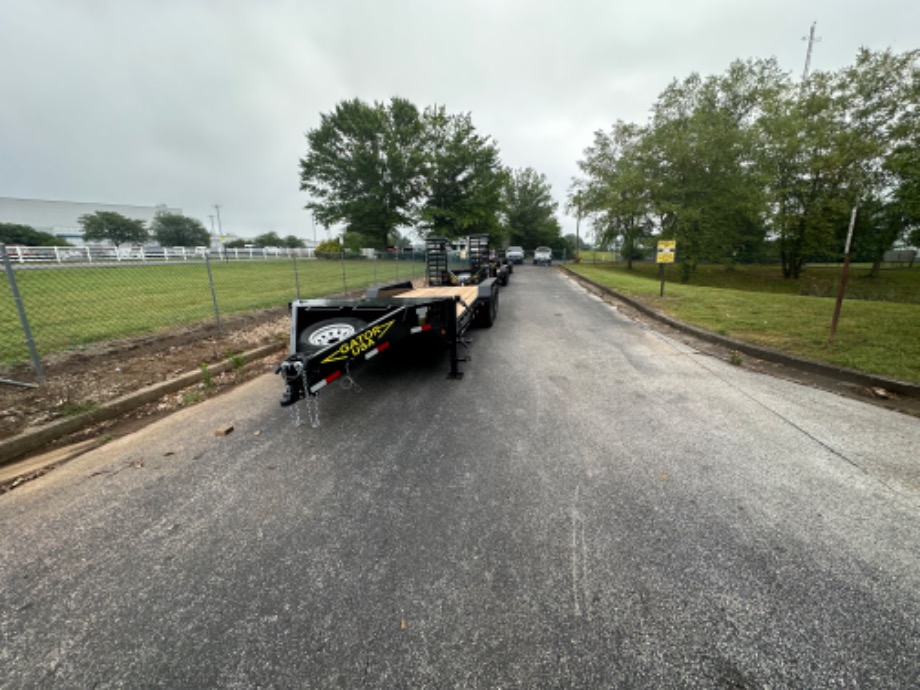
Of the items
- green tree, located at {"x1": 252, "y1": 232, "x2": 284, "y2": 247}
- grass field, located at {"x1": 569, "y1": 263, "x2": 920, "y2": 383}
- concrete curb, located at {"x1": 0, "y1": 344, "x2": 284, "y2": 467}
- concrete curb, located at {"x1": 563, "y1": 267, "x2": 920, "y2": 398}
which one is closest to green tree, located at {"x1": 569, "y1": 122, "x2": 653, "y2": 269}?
grass field, located at {"x1": 569, "y1": 263, "x2": 920, "y2": 383}

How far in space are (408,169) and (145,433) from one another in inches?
1319

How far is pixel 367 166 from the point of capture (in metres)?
32.8

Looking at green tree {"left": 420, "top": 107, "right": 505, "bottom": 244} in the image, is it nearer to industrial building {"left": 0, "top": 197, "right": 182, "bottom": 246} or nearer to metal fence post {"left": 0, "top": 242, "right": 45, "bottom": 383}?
metal fence post {"left": 0, "top": 242, "right": 45, "bottom": 383}

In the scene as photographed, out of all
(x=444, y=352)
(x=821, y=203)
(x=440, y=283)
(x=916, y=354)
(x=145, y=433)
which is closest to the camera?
(x=145, y=433)

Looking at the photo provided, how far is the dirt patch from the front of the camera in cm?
357

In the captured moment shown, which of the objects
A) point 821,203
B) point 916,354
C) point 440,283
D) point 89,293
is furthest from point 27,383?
point 821,203

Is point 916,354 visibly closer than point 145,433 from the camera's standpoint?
No

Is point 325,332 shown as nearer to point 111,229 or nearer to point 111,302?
point 111,302

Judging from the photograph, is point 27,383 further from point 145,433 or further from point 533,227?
point 533,227

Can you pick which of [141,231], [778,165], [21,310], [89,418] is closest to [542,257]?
[778,165]

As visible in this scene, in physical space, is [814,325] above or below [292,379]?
below

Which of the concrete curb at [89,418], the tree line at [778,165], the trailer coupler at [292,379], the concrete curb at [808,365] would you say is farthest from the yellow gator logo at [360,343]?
the tree line at [778,165]

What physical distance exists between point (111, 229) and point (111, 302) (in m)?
81.6

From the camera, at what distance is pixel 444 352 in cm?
591
